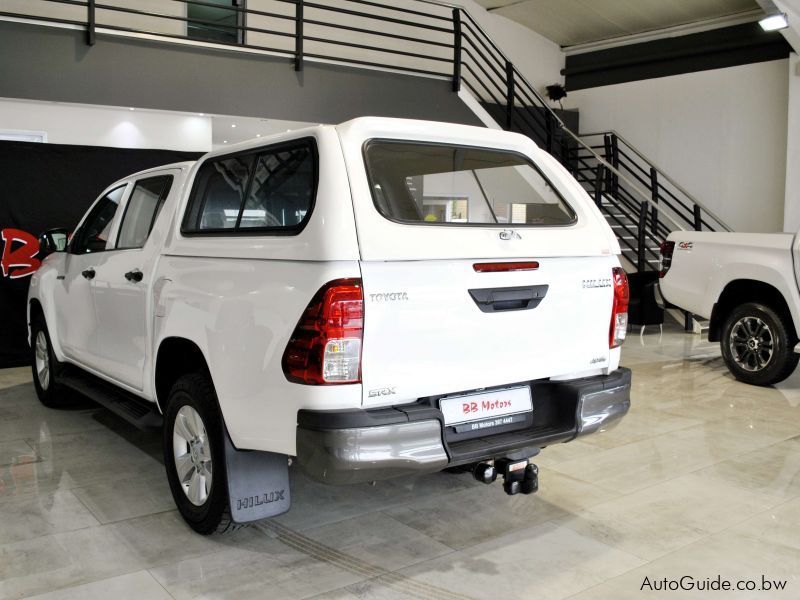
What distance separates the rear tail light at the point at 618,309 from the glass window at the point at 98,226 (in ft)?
9.03

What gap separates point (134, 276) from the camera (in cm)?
378

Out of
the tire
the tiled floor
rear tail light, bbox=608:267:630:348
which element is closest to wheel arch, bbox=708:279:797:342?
the tiled floor

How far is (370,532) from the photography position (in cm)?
343

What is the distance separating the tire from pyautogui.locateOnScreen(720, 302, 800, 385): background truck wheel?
17.8ft

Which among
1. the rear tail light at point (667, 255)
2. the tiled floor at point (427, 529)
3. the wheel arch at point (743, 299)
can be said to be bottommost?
the tiled floor at point (427, 529)

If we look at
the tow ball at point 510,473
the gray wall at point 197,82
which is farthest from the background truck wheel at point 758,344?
the gray wall at point 197,82

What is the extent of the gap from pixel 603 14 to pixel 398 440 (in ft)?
42.8

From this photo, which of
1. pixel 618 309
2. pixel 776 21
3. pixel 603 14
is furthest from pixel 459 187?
pixel 603 14

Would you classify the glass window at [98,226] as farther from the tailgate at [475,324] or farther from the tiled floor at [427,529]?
the tailgate at [475,324]

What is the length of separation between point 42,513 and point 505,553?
211cm

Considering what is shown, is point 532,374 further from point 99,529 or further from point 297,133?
point 99,529

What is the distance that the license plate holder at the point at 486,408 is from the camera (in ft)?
9.53

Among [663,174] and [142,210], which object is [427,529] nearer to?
[142,210]

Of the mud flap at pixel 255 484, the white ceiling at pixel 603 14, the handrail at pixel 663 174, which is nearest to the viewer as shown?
the mud flap at pixel 255 484
